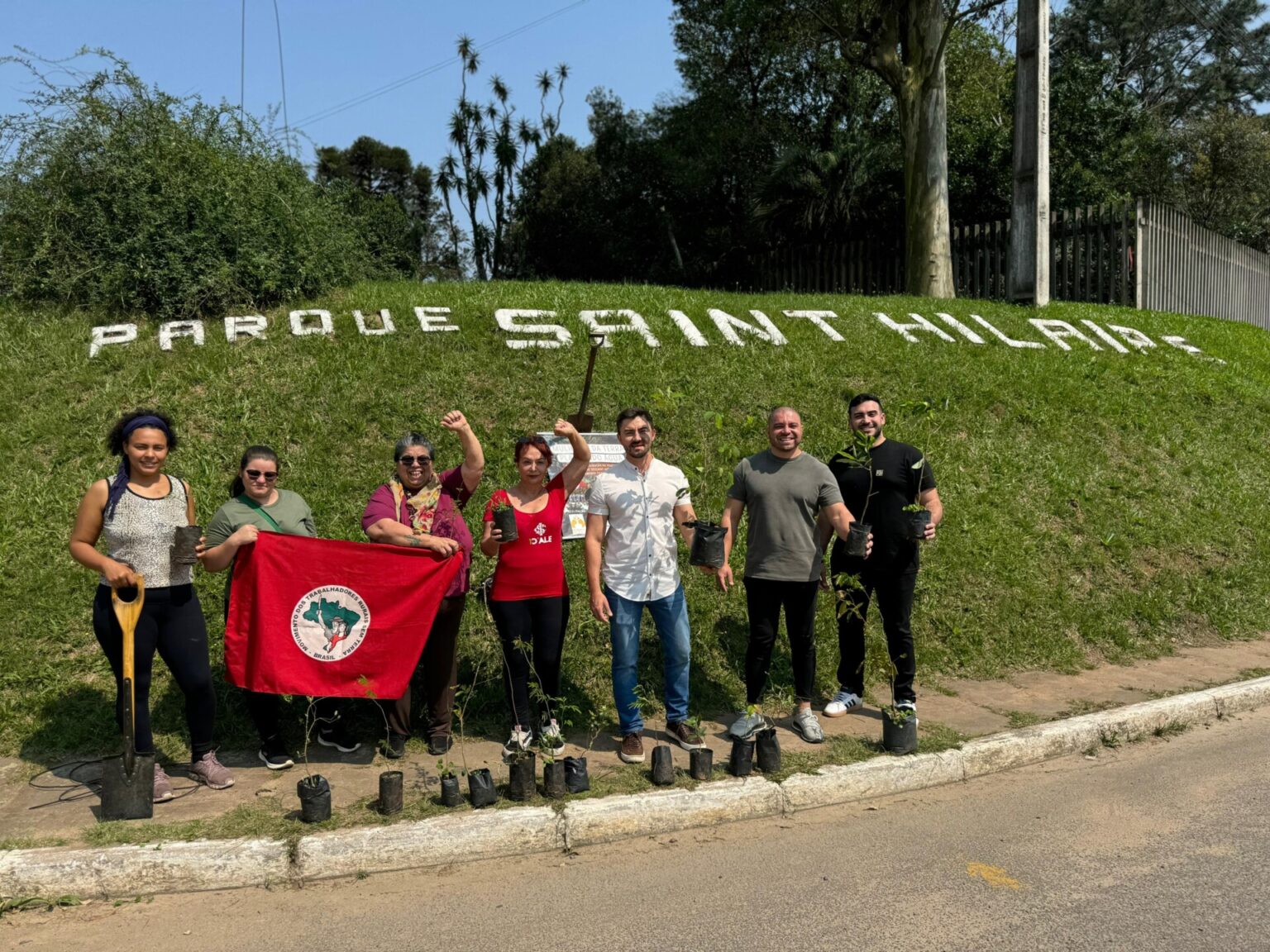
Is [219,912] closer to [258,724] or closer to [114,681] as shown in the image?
[258,724]

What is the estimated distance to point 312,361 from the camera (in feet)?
30.3

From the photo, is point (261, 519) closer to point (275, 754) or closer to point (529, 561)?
point (275, 754)

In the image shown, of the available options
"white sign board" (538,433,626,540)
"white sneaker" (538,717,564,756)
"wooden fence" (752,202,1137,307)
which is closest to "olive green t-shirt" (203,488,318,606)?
"white sneaker" (538,717,564,756)

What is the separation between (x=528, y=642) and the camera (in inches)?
212

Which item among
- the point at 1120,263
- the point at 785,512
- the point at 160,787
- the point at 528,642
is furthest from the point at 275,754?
the point at 1120,263

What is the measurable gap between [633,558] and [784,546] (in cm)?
90

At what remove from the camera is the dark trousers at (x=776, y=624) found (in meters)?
5.62

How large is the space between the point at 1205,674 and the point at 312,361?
8.17m

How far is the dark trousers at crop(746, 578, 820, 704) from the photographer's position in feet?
18.5

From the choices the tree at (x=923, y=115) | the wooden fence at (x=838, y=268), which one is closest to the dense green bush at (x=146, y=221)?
the tree at (x=923, y=115)

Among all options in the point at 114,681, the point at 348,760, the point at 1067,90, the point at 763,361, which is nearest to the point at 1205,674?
the point at 763,361

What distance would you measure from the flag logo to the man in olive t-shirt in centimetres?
208

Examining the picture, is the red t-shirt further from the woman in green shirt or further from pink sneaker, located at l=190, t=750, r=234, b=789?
pink sneaker, located at l=190, t=750, r=234, b=789

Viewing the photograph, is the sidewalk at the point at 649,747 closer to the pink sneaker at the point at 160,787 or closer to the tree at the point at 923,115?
the pink sneaker at the point at 160,787
